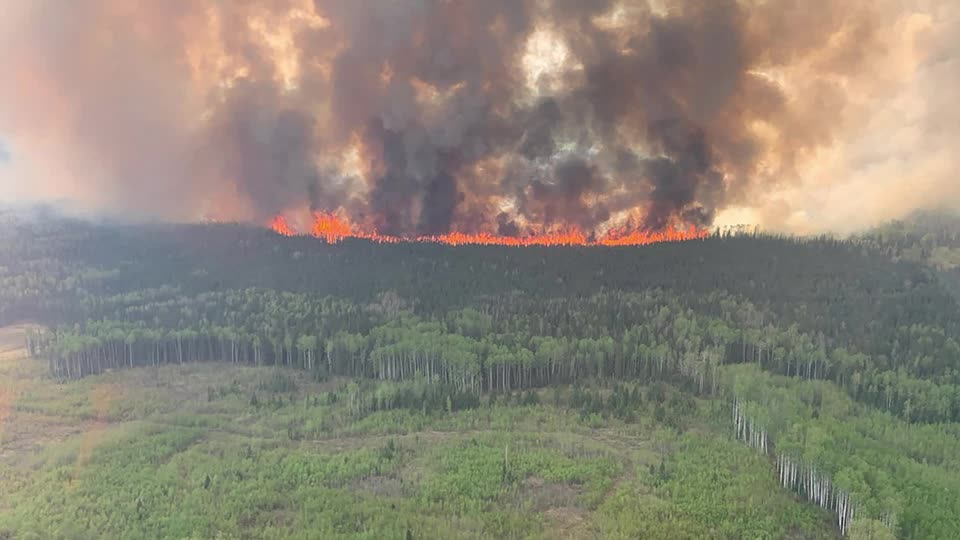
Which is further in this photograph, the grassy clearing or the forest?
the forest

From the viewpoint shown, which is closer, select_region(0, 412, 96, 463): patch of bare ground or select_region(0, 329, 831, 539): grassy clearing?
select_region(0, 329, 831, 539): grassy clearing

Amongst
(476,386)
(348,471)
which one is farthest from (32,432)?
(476,386)

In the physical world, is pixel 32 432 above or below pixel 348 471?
above

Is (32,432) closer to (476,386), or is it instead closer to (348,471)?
(348,471)

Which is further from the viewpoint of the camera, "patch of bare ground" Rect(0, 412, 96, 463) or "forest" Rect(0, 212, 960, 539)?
"patch of bare ground" Rect(0, 412, 96, 463)

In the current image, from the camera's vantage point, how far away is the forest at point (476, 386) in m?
27.8

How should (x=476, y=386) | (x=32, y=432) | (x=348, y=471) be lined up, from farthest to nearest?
(x=476, y=386)
(x=32, y=432)
(x=348, y=471)

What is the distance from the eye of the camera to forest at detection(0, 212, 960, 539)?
91.0 feet

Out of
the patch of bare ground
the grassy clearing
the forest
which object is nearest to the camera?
the grassy clearing

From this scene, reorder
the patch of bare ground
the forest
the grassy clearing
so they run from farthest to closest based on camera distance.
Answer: the patch of bare ground → the forest → the grassy clearing

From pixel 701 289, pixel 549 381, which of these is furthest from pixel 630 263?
pixel 549 381

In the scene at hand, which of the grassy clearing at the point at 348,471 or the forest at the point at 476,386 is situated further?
the forest at the point at 476,386

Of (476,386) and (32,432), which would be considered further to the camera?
(476,386)

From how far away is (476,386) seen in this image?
41.4 m
